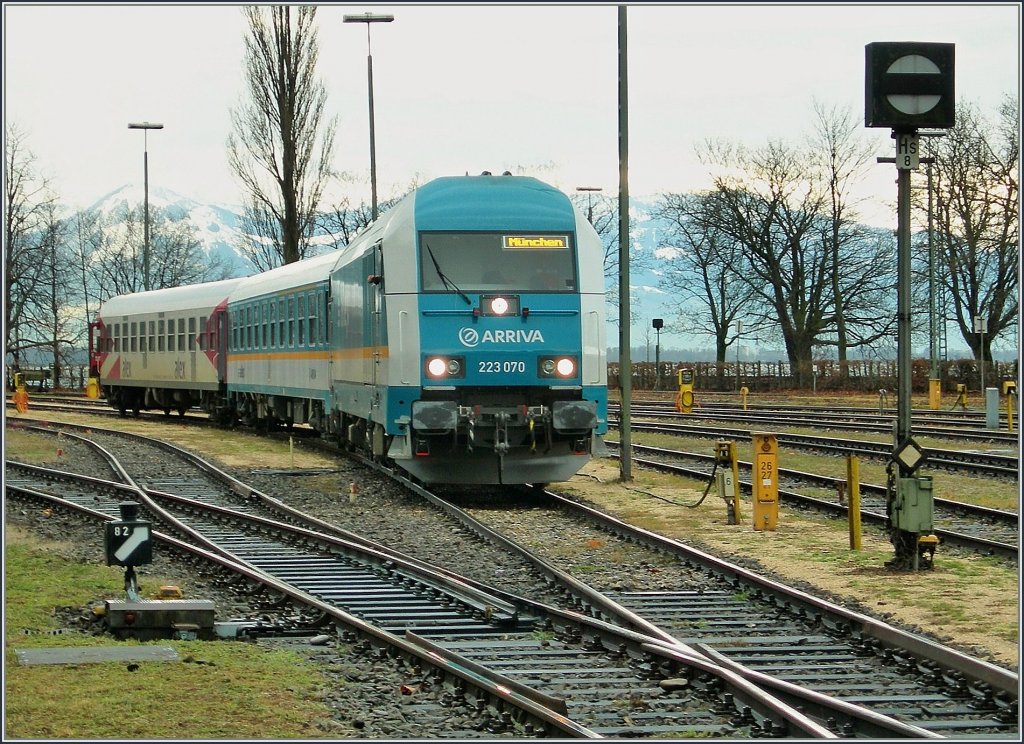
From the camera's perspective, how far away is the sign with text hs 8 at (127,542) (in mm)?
10516

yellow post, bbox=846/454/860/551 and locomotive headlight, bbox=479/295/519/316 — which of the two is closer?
yellow post, bbox=846/454/860/551

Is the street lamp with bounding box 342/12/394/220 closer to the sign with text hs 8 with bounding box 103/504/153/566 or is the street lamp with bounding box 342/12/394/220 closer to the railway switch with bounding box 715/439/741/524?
the railway switch with bounding box 715/439/741/524

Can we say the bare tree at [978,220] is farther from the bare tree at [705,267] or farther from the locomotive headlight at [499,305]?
the locomotive headlight at [499,305]

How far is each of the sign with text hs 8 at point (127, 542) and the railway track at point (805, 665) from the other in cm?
250

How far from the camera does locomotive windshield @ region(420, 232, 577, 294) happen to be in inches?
699

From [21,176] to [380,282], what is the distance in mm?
38550

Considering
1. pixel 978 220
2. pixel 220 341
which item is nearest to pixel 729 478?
pixel 220 341

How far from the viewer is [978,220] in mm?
53031

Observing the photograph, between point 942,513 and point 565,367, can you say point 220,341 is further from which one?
point 942,513

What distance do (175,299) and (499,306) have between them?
84.1ft

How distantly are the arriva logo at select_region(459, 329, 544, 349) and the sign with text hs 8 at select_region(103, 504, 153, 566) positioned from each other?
24.3 feet

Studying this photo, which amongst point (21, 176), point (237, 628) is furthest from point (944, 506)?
point (21, 176)

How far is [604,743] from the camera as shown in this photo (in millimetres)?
6719

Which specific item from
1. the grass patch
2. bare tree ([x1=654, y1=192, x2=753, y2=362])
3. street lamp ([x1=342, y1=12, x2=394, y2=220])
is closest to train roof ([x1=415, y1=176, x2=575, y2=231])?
the grass patch
